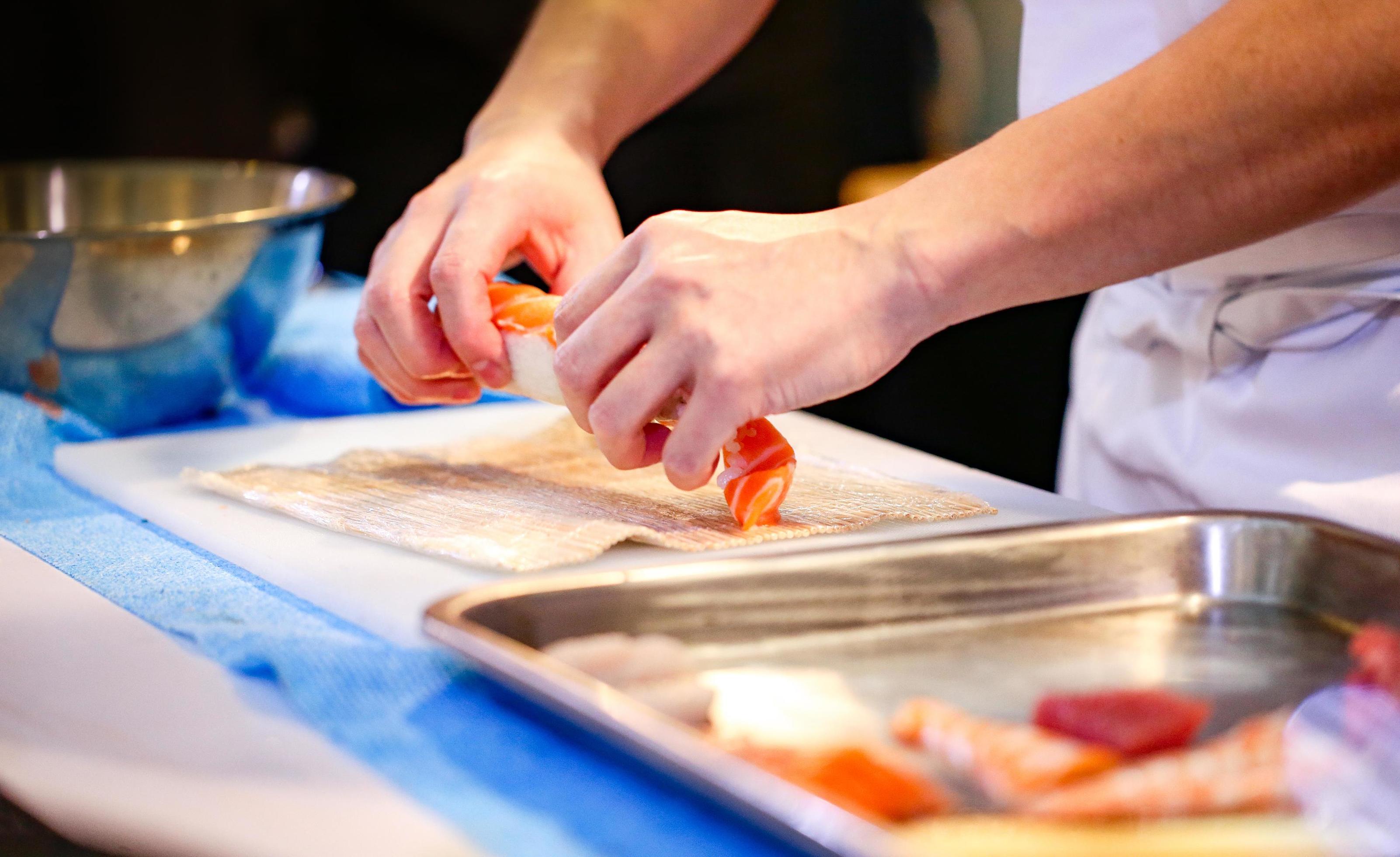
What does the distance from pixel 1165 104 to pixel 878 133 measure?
3.50 m

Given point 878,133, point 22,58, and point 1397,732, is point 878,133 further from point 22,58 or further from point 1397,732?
point 1397,732

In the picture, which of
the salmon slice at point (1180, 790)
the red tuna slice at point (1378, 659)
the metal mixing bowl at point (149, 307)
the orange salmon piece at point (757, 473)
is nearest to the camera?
the salmon slice at point (1180, 790)

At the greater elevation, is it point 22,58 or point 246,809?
point 22,58

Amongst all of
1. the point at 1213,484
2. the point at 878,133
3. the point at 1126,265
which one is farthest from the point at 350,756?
the point at 878,133

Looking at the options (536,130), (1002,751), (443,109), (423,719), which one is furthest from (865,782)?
(443,109)

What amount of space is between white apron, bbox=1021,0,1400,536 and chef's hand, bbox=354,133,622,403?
1.65ft

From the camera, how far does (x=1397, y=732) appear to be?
0.64 m

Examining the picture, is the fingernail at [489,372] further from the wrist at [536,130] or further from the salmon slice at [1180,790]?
the salmon slice at [1180,790]

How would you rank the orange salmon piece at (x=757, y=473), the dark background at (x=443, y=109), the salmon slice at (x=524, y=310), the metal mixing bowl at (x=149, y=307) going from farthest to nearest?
the dark background at (x=443, y=109), the metal mixing bowl at (x=149, y=307), the salmon slice at (x=524, y=310), the orange salmon piece at (x=757, y=473)

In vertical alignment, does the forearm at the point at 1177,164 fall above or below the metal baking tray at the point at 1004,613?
above

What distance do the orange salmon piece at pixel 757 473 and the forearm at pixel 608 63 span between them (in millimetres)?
587

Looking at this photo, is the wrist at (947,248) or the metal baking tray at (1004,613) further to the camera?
the wrist at (947,248)

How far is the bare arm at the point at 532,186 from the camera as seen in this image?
129 cm

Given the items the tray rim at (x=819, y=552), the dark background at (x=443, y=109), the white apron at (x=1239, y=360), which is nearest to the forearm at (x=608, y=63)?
the white apron at (x=1239, y=360)
